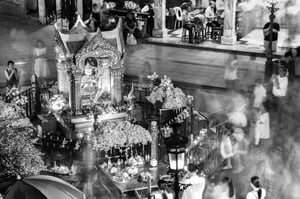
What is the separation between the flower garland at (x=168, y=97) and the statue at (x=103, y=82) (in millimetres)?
1139

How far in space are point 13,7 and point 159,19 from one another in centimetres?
817

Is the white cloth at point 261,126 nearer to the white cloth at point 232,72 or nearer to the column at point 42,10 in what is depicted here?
the white cloth at point 232,72

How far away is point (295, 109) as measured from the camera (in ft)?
52.4

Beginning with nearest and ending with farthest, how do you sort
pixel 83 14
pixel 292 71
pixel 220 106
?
pixel 220 106 < pixel 292 71 < pixel 83 14

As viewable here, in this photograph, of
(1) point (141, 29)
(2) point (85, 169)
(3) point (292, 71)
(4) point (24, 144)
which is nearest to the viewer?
(4) point (24, 144)

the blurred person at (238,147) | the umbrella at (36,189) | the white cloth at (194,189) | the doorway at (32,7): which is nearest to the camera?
the umbrella at (36,189)

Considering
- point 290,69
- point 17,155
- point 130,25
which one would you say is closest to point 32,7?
point 130,25

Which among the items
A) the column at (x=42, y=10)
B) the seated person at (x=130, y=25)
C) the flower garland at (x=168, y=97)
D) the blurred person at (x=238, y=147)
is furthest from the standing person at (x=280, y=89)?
the column at (x=42, y=10)

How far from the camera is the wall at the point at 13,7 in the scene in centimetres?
Result: 2909

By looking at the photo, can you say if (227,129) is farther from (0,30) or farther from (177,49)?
(0,30)

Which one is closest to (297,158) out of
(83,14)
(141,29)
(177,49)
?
(177,49)

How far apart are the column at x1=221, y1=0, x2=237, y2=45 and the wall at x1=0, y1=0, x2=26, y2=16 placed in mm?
10205

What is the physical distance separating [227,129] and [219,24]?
11.4 m

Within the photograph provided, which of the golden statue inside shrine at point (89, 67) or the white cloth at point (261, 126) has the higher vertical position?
the golden statue inside shrine at point (89, 67)
